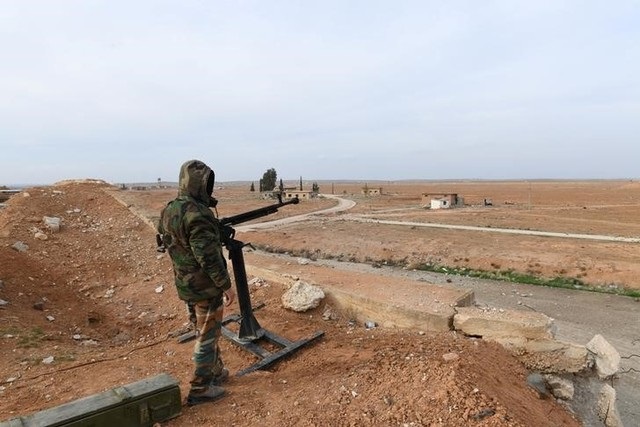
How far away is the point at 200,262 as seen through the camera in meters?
4.39

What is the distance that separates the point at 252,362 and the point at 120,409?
214 cm

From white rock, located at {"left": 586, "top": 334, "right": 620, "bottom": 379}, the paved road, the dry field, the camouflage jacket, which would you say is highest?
the camouflage jacket

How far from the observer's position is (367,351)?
5543 mm

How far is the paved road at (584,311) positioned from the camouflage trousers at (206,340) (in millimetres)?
7022

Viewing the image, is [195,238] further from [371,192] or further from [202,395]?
[371,192]

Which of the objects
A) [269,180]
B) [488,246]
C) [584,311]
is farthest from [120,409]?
[269,180]

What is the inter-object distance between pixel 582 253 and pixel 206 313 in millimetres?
19825

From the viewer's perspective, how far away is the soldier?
442 cm

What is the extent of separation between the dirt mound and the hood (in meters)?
2.17

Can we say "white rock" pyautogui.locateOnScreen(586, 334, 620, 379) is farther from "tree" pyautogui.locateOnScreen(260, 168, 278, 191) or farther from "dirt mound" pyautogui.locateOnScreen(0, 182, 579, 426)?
"tree" pyautogui.locateOnScreen(260, 168, 278, 191)

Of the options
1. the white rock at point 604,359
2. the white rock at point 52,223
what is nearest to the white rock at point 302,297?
the white rock at point 604,359

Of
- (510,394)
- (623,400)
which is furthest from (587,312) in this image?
(510,394)

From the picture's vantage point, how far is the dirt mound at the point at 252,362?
4.20m

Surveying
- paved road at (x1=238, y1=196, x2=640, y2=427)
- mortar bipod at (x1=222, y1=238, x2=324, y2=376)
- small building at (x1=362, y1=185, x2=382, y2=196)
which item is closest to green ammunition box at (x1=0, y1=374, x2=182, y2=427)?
mortar bipod at (x1=222, y1=238, x2=324, y2=376)
